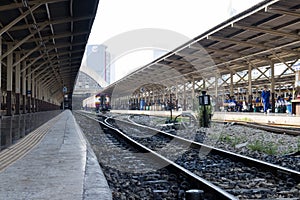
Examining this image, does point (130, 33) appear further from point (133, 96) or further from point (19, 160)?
point (133, 96)

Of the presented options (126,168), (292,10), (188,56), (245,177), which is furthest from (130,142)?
(188,56)

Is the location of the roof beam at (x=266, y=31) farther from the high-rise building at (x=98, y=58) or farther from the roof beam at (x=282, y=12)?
the high-rise building at (x=98, y=58)

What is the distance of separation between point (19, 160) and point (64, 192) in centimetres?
223

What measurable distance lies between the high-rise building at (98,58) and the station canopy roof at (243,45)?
2447 inches

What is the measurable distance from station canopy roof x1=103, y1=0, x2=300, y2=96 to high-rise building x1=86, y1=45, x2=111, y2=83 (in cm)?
6215

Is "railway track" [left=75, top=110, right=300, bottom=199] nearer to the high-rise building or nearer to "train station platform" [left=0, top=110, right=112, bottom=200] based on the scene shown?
"train station platform" [left=0, top=110, right=112, bottom=200]

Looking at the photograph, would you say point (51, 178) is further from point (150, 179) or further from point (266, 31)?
point (266, 31)

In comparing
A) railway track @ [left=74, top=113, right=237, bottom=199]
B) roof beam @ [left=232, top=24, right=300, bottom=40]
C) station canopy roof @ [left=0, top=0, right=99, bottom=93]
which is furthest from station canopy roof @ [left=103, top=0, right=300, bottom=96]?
railway track @ [left=74, top=113, right=237, bottom=199]

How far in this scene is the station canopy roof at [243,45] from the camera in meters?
13.3

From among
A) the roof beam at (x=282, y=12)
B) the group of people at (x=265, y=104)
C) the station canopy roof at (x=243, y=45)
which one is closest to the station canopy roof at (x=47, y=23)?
the station canopy roof at (x=243, y=45)

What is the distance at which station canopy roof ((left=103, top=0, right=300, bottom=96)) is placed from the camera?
13.3 metres

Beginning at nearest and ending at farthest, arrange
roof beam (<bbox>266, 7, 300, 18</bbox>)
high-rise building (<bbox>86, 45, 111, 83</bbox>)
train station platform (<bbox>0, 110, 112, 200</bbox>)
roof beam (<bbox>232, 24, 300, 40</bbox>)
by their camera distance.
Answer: train station platform (<bbox>0, 110, 112, 200</bbox>) → roof beam (<bbox>266, 7, 300, 18</bbox>) → roof beam (<bbox>232, 24, 300, 40</bbox>) → high-rise building (<bbox>86, 45, 111, 83</bbox>)

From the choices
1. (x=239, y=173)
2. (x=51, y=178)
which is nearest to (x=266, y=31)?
(x=239, y=173)

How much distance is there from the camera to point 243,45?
1856 cm
